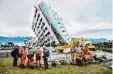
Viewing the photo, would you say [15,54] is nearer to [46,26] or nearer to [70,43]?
[46,26]

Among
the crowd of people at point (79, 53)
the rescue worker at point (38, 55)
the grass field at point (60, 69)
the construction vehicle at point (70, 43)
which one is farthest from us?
the crowd of people at point (79, 53)

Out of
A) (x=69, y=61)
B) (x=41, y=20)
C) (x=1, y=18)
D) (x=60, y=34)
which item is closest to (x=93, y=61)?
(x=69, y=61)

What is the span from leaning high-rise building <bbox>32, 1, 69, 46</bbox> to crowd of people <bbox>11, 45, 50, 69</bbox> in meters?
0.19

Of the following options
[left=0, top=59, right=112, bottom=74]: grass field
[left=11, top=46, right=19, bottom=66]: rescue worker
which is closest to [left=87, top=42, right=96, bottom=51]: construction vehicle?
[left=0, top=59, right=112, bottom=74]: grass field

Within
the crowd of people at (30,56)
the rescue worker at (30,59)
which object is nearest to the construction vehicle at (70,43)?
the crowd of people at (30,56)

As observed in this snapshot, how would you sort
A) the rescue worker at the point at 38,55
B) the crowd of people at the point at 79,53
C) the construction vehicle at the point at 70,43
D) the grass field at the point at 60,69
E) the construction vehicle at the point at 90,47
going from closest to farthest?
the grass field at the point at 60,69
the rescue worker at the point at 38,55
the construction vehicle at the point at 70,43
the crowd of people at the point at 79,53
the construction vehicle at the point at 90,47

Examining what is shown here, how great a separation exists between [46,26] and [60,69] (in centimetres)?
105

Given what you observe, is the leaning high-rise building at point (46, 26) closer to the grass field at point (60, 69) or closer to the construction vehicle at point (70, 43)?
the construction vehicle at point (70, 43)

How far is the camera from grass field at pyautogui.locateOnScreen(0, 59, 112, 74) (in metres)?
6.79

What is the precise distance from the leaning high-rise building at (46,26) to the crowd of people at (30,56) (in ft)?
0.63

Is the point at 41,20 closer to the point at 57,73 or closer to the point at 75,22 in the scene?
the point at 75,22

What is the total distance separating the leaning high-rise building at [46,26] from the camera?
24.3 feet

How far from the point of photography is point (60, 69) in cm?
727

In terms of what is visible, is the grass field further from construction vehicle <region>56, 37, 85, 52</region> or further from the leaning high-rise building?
the leaning high-rise building
